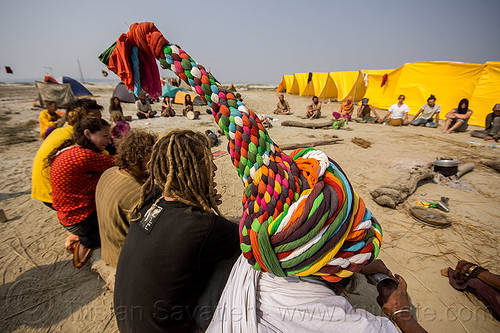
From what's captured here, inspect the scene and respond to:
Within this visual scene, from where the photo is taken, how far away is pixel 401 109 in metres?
9.20

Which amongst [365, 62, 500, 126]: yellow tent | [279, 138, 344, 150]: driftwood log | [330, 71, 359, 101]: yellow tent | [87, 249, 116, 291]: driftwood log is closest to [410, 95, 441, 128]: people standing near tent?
[365, 62, 500, 126]: yellow tent

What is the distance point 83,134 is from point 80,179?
1.63ft

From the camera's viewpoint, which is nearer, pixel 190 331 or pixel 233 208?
pixel 190 331

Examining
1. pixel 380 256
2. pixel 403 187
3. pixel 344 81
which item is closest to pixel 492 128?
pixel 403 187

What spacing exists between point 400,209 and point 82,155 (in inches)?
173

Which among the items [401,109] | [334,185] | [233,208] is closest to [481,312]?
[334,185]

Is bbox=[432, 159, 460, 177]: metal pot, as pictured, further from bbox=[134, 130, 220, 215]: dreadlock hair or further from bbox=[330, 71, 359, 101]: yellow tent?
bbox=[330, 71, 359, 101]: yellow tent

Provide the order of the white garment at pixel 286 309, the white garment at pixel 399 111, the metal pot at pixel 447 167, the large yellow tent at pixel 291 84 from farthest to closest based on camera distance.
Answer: the large yellow tent at pixel 291 84
the white garment at pixel 399 111
the metal pot at pixel 447 167
the white garment at pixel 286 309

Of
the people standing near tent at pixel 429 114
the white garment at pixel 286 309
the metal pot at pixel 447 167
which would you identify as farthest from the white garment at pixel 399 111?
the white garment at pixel 286 309

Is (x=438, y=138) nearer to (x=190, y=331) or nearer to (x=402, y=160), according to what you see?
(x=402, y=160)

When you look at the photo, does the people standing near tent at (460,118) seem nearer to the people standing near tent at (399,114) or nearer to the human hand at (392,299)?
the people standing near tent at (399,114)

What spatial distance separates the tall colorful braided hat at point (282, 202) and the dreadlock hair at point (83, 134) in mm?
1739

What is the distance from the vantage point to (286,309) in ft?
3.29

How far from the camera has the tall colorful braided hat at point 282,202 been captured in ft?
2.71
